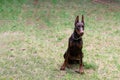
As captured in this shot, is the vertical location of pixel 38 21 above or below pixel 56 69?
above

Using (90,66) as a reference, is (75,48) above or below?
above

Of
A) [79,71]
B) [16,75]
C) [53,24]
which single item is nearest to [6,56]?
[16,75]

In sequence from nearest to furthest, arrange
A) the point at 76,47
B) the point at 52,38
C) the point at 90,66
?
the point at 76,47, the point at 90,66, the point at 52,38

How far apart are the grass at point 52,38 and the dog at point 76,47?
199 millimetres

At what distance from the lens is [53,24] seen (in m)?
11.1

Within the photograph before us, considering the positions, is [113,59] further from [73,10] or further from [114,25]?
[73,10]

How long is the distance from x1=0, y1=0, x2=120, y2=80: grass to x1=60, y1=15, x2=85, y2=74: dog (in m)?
0.20

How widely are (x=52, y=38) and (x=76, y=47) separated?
2.89m

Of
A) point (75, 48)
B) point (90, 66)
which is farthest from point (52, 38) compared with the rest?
point (75, 48)

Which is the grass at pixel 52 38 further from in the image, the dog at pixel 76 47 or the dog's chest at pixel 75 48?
the dog's chest at pixel 75 48

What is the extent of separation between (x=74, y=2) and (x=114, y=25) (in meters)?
3.65

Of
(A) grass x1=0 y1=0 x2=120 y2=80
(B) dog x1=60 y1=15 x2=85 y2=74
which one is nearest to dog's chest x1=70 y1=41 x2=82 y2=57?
(B) dog x1=60 y1=15 x2=85 y2=74

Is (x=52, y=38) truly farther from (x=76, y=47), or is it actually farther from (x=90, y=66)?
(x=76, y=47)

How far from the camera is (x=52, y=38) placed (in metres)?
9.48
